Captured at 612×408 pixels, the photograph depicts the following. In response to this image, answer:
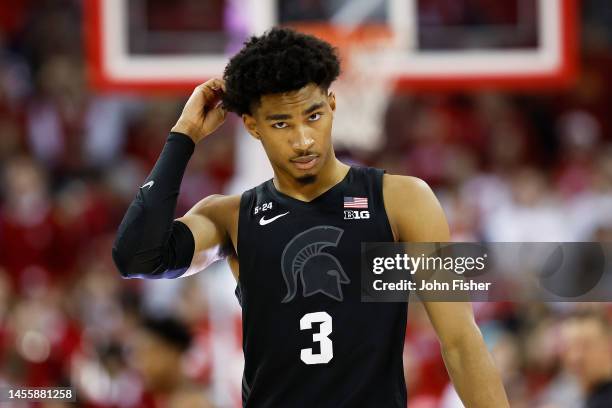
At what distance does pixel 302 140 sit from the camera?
3814 mm

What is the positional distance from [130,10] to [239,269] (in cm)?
516

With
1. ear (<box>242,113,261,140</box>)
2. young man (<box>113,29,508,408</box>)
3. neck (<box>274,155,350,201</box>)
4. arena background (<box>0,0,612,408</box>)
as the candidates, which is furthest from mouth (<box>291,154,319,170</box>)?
arena background (<box>0,0,612,408</box>)

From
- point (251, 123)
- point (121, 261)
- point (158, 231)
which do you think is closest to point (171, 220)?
point (158, 231)

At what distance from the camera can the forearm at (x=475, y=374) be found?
12.2 ft

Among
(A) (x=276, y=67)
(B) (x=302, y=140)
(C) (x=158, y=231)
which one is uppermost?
(A) (x=276, y=67)

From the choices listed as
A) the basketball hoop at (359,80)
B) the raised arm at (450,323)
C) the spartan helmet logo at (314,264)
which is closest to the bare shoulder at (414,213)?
the raised arm at (450,323)

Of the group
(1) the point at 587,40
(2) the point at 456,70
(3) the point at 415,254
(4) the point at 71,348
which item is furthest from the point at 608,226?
(3) the point at 415,254

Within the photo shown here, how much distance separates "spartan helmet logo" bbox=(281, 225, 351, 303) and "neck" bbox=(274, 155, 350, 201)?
14cm

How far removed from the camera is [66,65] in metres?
12.5

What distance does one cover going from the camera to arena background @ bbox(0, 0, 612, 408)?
789cm

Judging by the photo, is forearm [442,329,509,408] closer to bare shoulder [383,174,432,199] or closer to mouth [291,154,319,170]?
bare shoulder [383,174,432,199]

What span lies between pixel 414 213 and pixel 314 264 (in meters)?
0.39

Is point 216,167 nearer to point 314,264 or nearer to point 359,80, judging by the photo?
point 359,80

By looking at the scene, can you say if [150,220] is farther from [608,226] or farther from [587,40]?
[587,40]
